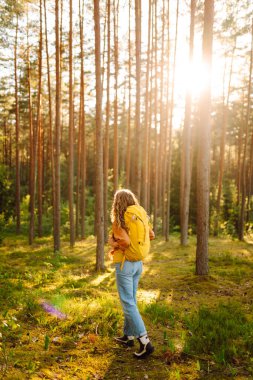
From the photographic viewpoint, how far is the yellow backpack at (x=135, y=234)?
4.73 m

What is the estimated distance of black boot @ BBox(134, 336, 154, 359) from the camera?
4.77 m

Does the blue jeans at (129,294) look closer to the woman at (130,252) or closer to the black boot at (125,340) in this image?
the woman at (130,252)

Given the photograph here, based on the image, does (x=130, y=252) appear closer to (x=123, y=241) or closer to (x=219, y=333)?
(x=123, y=241)

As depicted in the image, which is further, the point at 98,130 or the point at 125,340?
the point at 98,130

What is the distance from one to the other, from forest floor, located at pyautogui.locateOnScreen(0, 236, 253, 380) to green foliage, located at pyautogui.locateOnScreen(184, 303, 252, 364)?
0.01m

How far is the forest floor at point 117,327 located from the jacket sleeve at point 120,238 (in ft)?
5.13

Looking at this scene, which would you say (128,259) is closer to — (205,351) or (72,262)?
(205,351)

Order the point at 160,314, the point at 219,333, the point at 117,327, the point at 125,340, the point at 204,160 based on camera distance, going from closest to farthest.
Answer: the point at 125,340, the point at 219,333, the point at 117,327, the point at 160,314, the point at 204,160

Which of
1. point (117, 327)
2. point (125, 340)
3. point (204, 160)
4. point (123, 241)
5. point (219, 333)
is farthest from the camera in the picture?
point (204, 160)

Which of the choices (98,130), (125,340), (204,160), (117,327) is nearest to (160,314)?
(117,327)

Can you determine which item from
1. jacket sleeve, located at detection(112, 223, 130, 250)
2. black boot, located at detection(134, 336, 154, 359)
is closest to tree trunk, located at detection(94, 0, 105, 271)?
jacket sleeve, located at detection(112, 223, 130, 250)

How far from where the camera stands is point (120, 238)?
4.70 meters

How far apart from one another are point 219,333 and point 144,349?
4.79 feet

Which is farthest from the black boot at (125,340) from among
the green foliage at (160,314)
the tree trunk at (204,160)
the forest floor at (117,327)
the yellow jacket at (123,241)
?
the tree trunk at (204,160)
